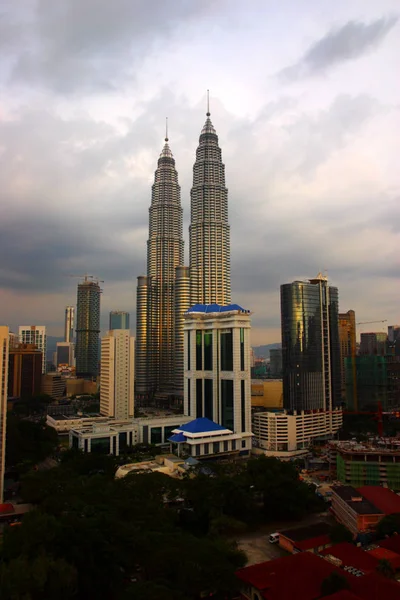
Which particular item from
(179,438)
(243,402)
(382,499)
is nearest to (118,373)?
(179,438)

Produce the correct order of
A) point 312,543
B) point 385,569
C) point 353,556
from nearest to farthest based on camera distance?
point 385,569 → point 353,556 → point 312,543

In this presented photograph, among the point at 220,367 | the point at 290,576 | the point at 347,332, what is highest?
the point at 347,332

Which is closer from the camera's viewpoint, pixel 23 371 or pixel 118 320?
pixel 23 371

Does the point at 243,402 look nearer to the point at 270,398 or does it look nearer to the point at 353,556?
the point at 353,556

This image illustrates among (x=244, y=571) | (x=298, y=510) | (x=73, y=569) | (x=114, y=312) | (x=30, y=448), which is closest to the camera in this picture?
(x=73, y=569)

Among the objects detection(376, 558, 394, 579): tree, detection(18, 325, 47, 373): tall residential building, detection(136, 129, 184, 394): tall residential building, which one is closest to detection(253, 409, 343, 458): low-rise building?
detection(376, 558, 394, 579): tree

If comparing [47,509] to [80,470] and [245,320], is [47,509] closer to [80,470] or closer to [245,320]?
[80,470]

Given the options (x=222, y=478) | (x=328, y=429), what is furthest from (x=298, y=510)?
(x=328, y=429)
